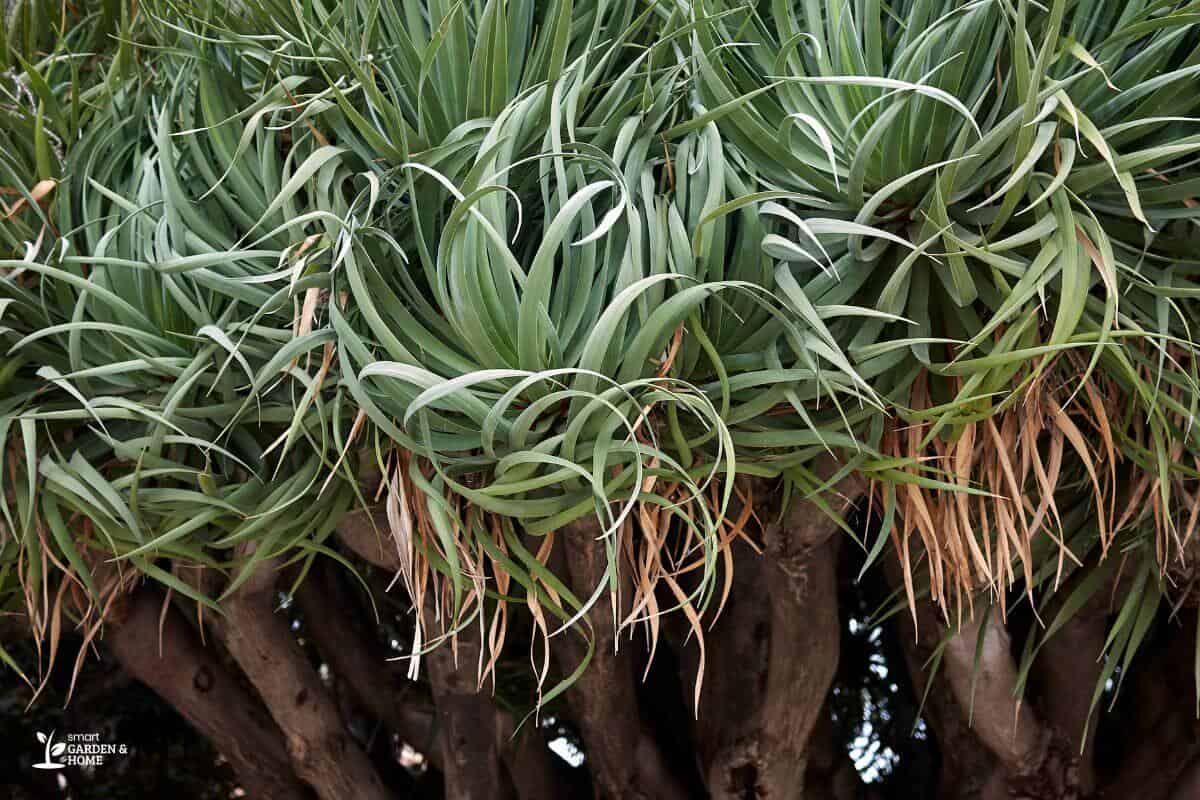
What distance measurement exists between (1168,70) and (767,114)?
0.32 metres

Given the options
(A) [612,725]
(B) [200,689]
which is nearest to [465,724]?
(A) [612,725]

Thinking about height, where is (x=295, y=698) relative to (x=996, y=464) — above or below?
below

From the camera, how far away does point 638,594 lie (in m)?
0.83

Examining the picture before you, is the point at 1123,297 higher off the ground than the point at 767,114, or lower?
lower

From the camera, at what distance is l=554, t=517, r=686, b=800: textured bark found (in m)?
1.31

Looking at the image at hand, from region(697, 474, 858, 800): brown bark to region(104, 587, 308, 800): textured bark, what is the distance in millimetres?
600

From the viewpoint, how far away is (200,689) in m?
1.43

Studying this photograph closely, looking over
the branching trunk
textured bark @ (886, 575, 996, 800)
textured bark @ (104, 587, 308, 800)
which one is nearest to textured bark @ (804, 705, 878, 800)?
textured bark @ (886, 575, 996, 800)

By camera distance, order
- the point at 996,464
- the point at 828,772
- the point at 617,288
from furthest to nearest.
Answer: the point at 828,772, the point at 996,464, the point at 617,288

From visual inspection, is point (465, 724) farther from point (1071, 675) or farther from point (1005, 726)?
point (1071, 675)

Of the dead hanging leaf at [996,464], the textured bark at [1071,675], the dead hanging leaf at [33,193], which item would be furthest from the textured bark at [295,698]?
the textured bark at [1071,675]

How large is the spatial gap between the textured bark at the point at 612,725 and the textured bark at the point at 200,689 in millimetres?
425

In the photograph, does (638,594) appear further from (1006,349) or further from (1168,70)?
(1168,70)

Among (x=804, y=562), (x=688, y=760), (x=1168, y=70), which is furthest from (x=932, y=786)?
(x=1168, y=70)
